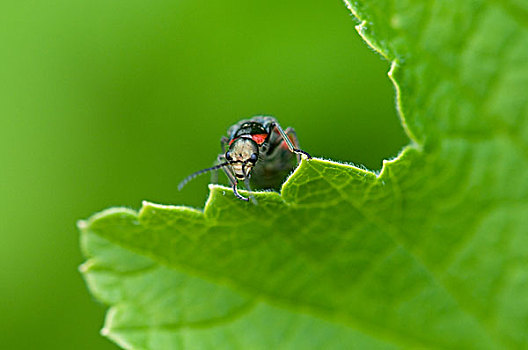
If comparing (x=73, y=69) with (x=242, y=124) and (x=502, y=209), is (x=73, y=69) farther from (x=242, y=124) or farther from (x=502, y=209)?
(x=502, y=209)

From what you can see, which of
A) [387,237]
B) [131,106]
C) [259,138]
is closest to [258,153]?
[259,138]

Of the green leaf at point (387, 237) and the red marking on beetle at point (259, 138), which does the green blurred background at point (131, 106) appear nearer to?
the red marking on beetle at point (259, 138)

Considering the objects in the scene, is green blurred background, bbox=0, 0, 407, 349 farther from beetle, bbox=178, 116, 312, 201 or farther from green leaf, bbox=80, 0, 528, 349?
green leaf, bbox=80, 0, 528, 349

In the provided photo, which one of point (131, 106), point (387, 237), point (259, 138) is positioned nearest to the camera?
point (387, 237)

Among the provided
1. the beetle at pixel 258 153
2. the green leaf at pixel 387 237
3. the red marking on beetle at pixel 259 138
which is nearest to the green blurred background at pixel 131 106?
the beetle at pixel 258 153

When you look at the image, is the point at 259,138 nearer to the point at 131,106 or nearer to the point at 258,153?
the point at 258,153

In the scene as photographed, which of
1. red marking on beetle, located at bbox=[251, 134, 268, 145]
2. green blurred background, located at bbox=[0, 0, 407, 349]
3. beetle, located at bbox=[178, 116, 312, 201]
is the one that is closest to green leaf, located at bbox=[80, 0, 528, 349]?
beetle, located at bbox=[178, 116, 312, 201]
